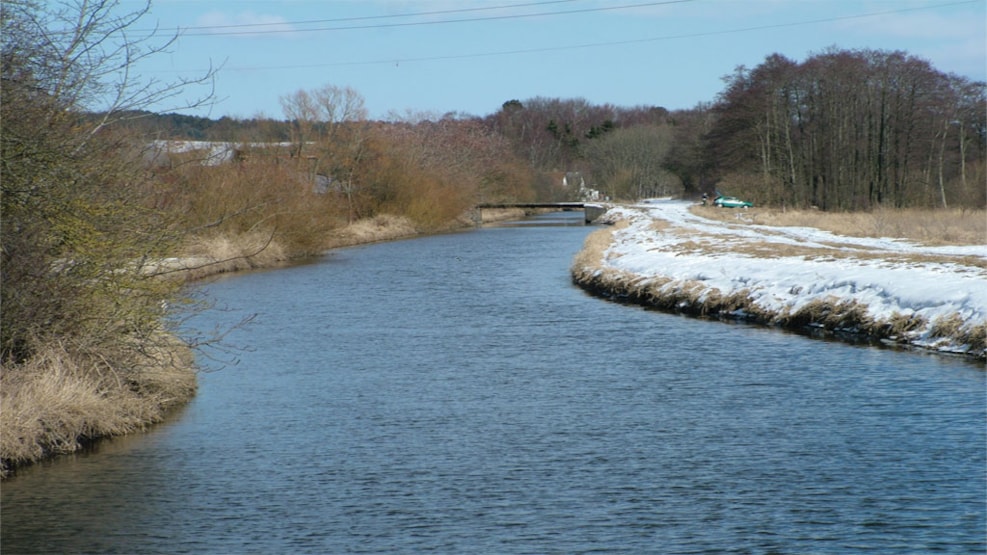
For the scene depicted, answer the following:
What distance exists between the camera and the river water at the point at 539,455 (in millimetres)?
8969

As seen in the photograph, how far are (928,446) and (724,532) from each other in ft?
12.5

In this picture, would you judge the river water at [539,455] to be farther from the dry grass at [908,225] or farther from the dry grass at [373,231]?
the dry grass at [373,231]

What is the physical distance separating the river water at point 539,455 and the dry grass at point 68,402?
0.32 m

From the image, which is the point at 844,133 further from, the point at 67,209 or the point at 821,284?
the point at 67,209

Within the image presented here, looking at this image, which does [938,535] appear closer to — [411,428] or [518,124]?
[411,428]

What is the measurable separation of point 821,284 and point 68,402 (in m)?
15.7

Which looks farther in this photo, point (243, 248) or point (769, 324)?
point (243, 248)

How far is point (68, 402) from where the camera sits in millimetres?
11797

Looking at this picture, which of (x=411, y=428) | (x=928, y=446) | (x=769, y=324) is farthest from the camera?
(x=769, y=324)

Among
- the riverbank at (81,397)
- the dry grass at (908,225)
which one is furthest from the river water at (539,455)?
the dry grass at (908,225)

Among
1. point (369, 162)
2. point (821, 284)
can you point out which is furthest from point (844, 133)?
point (821, 284)

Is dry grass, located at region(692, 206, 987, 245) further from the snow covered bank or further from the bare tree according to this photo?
the bare tree

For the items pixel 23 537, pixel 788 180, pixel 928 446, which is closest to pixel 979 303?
pixel 928 446

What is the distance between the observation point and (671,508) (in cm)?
959
